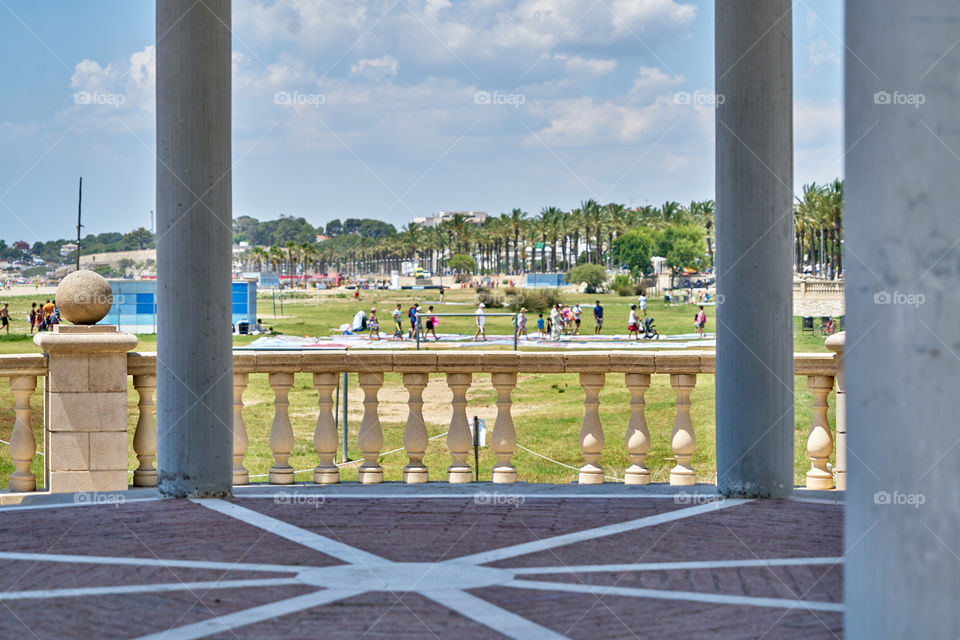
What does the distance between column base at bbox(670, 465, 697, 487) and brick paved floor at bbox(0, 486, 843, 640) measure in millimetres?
625

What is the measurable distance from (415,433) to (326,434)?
0.66 metres

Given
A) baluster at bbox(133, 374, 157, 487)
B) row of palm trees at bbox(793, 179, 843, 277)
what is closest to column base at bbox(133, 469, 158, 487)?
baluster at bbox(133, 374, 157, 487)

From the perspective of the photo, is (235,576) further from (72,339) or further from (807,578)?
(72,339)

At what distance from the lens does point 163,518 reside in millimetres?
6305

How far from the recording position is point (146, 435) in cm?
793

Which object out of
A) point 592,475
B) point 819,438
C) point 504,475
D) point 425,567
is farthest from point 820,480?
point 425,567

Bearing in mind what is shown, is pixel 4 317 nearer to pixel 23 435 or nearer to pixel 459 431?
pixel 23 435

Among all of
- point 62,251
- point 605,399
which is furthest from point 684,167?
point 62,251

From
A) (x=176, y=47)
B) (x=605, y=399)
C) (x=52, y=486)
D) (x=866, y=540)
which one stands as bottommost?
(x=605, y=399)

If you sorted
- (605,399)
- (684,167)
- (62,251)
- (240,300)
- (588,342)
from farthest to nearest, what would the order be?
(62,251)
(684,167)
(240,300)
(588,342)
(605,399)

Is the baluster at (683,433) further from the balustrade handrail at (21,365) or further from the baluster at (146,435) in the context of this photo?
the balustrade handrail at (21,365)

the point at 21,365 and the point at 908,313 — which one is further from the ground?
the point at 908,313

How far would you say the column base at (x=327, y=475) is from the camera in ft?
25.7

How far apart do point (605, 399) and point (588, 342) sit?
55.4 ft
